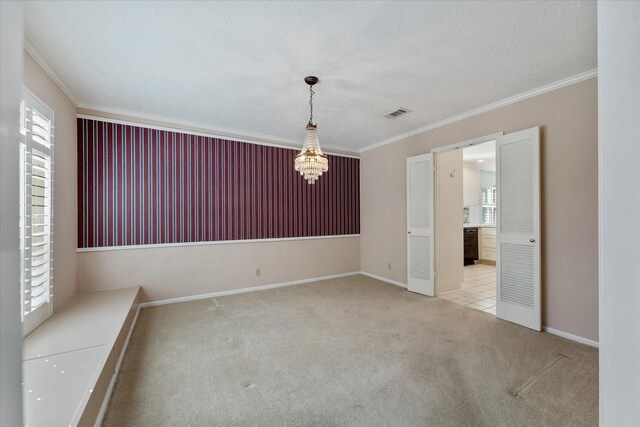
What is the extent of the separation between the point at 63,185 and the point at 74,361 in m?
1.98

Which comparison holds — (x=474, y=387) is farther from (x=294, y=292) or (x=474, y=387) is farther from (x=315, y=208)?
(x=315, y=208)

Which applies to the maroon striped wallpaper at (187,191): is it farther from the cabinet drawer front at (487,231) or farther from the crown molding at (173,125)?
the cabinet drawer front at (487,231)

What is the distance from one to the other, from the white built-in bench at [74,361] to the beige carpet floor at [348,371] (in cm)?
23

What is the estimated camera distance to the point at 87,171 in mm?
3383

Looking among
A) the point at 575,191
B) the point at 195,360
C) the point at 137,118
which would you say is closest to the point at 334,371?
the point at 195,360

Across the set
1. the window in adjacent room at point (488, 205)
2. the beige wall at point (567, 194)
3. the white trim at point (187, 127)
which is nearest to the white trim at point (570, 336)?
the beige wall at point (567, 194)

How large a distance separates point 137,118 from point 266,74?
7.19 feet

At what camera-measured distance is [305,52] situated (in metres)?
2.31

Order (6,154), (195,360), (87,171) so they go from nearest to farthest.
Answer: (6,154)
(195,360)
(87,171)

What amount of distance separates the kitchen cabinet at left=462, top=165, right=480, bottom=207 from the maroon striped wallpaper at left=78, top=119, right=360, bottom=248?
3.76m

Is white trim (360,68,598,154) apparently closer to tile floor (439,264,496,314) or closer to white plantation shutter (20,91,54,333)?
tile floor (439,264,496,314)

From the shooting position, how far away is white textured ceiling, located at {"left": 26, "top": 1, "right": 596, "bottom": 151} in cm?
188

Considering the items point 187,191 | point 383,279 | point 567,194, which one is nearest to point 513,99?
point 567,194

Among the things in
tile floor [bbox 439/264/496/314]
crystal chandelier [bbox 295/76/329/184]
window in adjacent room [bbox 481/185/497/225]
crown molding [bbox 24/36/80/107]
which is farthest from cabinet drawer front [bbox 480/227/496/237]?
crown molding [bbox 24/36/80/107]
